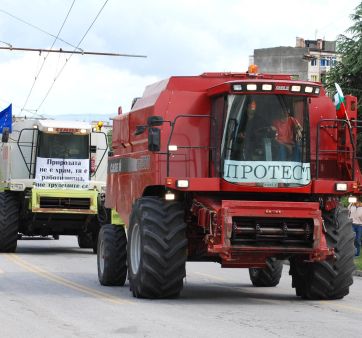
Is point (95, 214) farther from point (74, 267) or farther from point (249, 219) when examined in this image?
point (249, 219)

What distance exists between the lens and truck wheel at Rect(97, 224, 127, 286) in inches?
673

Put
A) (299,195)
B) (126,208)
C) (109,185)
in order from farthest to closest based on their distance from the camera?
1. (109,185)
2. (126,208)
3. (299,195)

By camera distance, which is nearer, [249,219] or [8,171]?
[249,219]

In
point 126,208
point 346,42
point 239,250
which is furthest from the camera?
point 346,42

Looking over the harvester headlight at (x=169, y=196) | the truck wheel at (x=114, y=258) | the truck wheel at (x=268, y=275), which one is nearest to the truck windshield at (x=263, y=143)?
the harvester headlight at (x=169, y=196)

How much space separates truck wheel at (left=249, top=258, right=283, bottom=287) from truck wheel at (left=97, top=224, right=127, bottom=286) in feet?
8.07

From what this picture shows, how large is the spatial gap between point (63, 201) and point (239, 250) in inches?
537

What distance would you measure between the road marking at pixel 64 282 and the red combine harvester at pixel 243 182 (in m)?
0.42

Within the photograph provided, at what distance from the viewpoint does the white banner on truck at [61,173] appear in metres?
27.3

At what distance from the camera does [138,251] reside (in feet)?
49.9

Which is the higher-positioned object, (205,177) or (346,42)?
(346,42)

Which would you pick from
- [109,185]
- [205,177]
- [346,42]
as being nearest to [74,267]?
[109,185]

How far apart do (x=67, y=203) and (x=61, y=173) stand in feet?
3.24

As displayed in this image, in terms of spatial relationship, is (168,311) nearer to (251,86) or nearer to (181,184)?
(181,184)
